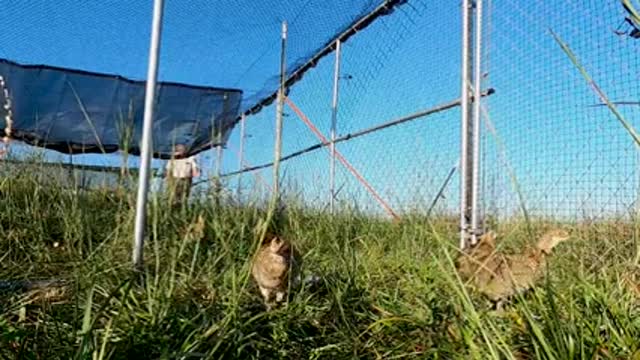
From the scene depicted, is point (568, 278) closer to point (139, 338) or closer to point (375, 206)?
point (139, 338)

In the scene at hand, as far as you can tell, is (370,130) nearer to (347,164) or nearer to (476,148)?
(347,164)

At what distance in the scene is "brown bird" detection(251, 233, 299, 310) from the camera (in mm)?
1453

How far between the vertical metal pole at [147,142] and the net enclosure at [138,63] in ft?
7.03

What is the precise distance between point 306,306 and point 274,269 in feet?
0.58

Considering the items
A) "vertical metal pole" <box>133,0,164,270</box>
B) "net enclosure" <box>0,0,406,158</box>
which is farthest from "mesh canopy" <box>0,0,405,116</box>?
"vertical metal pole" <box>133,0,164,270</box>

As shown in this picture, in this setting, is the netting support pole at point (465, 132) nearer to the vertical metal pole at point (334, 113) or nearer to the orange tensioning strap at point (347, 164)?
the orange tensioning strap at point (347, 164)

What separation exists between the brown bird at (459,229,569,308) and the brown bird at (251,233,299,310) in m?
0.49

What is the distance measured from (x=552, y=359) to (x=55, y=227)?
7.80 ft

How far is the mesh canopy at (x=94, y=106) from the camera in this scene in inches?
202

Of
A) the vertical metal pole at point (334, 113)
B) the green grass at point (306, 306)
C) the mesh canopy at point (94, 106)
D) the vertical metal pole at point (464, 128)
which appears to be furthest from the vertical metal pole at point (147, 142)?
the mesh canopy at point (94, 106)

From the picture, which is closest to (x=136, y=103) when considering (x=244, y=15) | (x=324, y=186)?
(x=244, y=15)

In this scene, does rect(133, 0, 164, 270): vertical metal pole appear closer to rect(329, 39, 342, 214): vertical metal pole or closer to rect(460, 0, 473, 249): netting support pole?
rect(460, 0, 473, 249): netting support pole

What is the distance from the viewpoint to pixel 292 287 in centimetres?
157

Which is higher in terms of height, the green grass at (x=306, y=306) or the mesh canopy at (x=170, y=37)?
the mesh canopy at (x=170, y=37)
